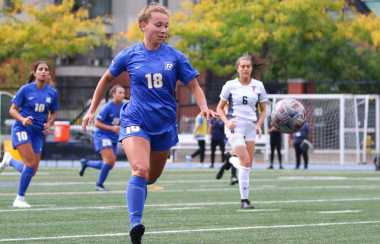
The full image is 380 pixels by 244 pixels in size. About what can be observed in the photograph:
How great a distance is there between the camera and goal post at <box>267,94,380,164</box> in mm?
21938

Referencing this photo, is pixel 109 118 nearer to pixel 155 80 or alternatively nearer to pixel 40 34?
pixel 155 80

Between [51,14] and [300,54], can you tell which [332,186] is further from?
[51,14]

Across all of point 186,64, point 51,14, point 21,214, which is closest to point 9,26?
point 51,14

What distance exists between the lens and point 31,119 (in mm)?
8914

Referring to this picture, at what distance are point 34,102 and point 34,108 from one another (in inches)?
3.5

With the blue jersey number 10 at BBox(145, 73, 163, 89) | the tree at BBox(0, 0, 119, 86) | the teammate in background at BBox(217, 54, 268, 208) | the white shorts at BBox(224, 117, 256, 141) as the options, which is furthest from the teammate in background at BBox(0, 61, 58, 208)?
the tree at BBox(0, 0, 119, 86)

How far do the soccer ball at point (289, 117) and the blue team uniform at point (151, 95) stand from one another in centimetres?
141

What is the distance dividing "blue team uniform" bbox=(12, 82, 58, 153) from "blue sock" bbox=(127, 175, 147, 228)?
4.04 meters

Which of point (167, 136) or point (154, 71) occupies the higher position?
point (154, 71)

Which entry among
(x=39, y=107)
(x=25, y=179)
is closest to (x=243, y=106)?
(x=39, y=107)

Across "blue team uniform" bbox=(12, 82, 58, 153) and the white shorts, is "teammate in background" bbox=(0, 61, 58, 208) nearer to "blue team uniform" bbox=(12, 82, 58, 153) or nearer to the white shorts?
"blue team uniform" bbox=(12, 82, 58, 153)

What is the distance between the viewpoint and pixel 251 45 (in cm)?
2703

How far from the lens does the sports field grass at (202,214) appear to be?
6.07 metres

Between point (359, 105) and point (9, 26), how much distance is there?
15828mm
